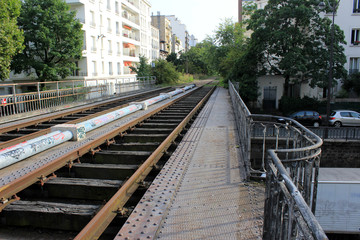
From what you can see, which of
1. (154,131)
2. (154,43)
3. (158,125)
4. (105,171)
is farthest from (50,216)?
(154,43)

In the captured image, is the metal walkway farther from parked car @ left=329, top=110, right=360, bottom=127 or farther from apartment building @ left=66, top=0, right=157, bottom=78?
apartment building @ left=66, top=0, right=157, bottom=78

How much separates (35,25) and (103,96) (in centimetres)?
1142

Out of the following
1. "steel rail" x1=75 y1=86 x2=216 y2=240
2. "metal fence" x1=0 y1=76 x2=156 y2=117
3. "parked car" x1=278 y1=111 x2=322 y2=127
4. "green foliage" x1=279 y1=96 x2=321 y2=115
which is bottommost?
"parked car" x1=278 y1=111 x2=322 y2=127

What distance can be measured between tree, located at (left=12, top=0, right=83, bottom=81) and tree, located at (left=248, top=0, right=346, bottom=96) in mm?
18921

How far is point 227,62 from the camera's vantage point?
43.5m

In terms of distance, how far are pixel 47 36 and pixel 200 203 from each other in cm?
2765

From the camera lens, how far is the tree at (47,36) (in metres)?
27.0

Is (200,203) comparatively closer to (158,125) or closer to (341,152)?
(158,125)

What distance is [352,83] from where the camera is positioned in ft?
111

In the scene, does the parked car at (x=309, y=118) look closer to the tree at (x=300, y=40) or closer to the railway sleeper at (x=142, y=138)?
the tree at (x=300, y=40)

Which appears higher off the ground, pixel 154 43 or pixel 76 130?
pixel 154 43

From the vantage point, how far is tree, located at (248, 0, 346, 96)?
95.0 feet

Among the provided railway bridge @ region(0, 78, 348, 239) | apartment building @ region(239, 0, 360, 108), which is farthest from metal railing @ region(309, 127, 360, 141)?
apartment building @ region(239, 0, 360, 108)

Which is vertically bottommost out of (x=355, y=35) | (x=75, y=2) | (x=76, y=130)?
(x=76, y=130)
